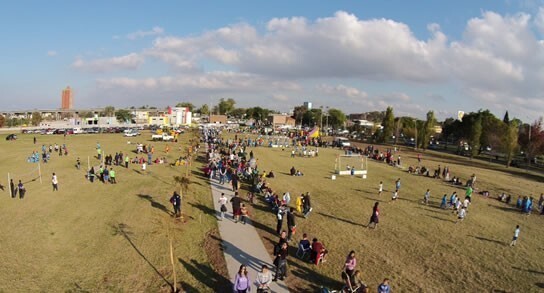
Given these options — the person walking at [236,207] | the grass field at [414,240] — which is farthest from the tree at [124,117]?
the person walking at [236,207]

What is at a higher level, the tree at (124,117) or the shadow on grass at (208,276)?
the tree at (124,117)

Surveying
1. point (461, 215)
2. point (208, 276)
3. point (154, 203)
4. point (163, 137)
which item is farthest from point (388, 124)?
point (208, 276)

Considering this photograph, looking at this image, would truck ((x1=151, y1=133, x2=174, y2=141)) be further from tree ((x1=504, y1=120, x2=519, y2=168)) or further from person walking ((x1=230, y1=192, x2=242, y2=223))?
tree ((x1=504, y1=120, x2=519, y2=168))

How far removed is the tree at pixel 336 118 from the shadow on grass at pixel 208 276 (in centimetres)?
13221

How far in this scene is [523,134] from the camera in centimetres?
6316

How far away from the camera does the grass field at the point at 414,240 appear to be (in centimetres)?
1238

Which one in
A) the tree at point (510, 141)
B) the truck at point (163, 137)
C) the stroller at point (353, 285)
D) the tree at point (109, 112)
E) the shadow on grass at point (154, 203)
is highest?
the tree at point (109, 112)

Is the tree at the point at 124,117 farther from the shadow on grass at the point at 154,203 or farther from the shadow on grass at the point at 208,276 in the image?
the shadow on grass at the point at 208,276

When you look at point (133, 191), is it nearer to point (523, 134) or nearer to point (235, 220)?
point (235, 220)

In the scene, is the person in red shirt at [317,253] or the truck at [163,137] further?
the truck at [163,137]

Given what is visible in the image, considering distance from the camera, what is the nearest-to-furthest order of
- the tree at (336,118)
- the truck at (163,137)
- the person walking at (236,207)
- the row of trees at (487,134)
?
the person walking at (236,207), the row of trees at (487,134), the truck at (163,137), the tree at (336,118)

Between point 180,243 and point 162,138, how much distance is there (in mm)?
46745

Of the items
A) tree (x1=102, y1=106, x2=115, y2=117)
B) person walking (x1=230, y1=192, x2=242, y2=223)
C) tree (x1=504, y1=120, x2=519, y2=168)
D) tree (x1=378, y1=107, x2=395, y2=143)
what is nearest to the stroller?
person walking (x1=230, y1=192, x2=242, y2=223)

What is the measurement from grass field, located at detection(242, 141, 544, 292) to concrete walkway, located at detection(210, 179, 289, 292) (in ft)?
1.85
